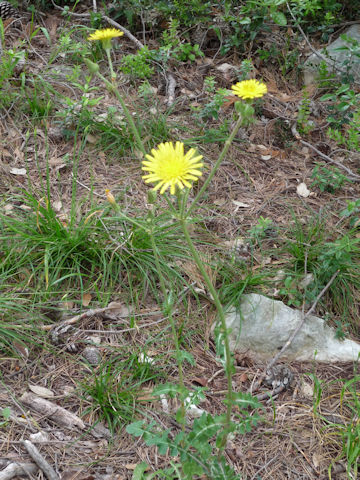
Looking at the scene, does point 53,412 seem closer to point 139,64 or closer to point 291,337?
point 291,337

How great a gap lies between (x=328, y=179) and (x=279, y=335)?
119 cm

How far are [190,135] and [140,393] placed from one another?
1.89 metres

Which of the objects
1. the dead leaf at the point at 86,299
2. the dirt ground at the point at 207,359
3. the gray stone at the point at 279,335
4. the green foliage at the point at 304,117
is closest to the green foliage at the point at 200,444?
the dirt ground at the point at 207,359

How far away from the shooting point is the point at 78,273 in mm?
2430

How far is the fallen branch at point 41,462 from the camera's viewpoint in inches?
69.4

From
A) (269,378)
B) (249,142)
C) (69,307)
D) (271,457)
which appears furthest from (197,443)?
(249,142)

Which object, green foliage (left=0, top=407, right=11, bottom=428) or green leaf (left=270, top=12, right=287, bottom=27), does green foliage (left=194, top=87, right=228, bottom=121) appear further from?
green foliage (left=0, top=407, right=11, bottom=428)

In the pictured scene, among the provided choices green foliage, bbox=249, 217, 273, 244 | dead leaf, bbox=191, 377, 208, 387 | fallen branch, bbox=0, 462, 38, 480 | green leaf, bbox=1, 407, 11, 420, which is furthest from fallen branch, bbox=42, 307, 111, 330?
green foliage, bbox=249, 217, 273, 244

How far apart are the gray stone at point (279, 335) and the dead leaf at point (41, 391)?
877 millimetres

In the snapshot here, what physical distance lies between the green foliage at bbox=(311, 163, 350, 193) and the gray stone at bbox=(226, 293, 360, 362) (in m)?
0.98

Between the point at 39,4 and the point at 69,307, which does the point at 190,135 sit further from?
the point at 39,4

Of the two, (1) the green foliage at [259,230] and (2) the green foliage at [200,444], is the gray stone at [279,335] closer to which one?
(1) the green foliage at [259,230]

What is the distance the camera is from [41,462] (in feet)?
5.84

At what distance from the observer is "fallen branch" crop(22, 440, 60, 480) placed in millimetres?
1762
